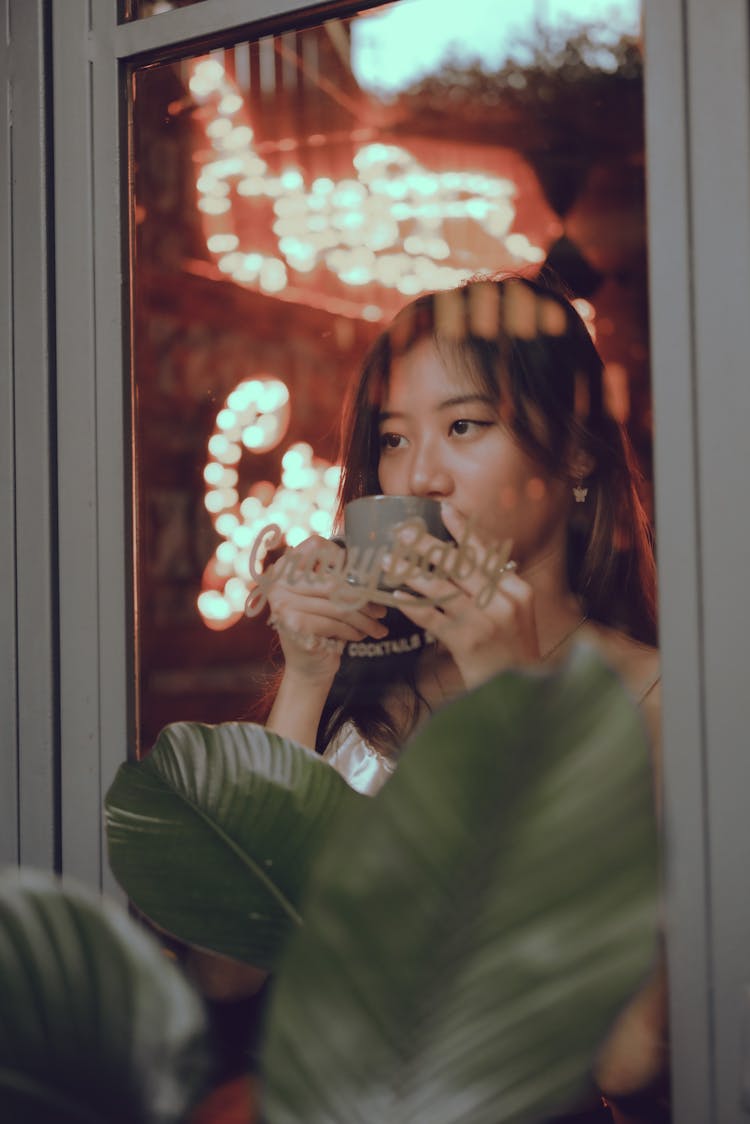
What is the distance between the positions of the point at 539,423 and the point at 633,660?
10.8 inches

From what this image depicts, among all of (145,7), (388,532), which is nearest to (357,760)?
(388,532)

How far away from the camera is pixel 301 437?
112 centimetres

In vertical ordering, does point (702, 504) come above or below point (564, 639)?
above

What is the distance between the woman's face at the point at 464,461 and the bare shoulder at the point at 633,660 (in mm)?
109

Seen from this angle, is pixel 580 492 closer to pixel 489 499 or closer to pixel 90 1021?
pixel 489 499

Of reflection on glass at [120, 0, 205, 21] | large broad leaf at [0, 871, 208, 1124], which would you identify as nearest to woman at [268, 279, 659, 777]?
reflection on glass at [120, 0, 205, 21]

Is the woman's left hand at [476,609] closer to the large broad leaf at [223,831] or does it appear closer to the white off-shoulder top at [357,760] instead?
the white off-shoulder top at [357,760]

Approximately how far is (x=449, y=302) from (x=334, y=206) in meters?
0.20

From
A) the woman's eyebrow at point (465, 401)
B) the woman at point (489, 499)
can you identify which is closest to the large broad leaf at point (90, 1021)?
the woman at point (489, 499)

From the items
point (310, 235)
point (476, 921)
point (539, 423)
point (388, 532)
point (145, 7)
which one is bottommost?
point (476, 921)

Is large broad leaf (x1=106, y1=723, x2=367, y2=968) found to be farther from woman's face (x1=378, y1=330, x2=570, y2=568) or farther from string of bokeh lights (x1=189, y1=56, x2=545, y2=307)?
string of bokeh lights (x1=189, y1=56, x2=545, y2=307)

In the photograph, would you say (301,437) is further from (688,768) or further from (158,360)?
(688,768)

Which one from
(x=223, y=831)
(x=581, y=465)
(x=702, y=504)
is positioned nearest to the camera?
(x=223, y=831)

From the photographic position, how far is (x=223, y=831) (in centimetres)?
76
